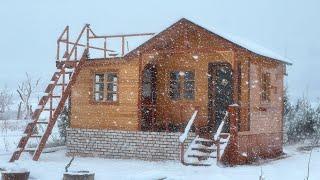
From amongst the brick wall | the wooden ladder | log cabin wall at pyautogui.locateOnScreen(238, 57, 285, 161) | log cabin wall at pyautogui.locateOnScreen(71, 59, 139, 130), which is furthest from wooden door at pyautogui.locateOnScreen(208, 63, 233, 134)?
the wooden ladder

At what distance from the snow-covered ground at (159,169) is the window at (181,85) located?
3.18 meters

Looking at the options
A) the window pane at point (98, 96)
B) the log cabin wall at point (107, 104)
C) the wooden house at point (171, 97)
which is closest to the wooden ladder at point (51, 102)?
the wooden house at point (171, 97)

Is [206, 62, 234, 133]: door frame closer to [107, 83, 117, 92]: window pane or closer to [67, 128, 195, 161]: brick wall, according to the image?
[67, 128, 195, 161]: brick wall

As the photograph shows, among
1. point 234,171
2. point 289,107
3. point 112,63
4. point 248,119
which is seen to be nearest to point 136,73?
point 112,63

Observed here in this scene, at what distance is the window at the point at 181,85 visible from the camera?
72.7 ft

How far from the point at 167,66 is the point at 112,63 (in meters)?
2.21

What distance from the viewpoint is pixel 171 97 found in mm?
22547

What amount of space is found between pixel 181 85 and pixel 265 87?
346 centimetres

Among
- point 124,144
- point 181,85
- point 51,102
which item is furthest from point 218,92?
point 51,102

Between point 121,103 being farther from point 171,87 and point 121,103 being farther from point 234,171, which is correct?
point 234,171

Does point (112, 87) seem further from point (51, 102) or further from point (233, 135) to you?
point (233, 135)

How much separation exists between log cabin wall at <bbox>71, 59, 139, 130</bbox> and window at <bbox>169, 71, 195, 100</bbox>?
172cm

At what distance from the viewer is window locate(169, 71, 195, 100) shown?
2216 centimetres

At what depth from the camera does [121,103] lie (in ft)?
71.9
